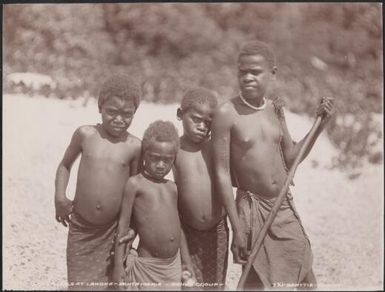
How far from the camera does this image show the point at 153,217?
107 inches

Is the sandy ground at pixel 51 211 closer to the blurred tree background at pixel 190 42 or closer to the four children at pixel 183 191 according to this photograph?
the blurred tree background at pixel 190 42

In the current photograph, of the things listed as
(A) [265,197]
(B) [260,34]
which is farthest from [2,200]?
(B) [260,34]

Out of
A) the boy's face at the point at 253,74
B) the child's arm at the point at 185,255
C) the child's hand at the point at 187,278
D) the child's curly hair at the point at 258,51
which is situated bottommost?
the child's hand at the point at 187,278

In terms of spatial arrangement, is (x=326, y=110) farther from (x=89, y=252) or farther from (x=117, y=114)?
(x=89, y=252)

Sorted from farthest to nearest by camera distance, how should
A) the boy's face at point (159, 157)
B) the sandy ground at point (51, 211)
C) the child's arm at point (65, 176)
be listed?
1. the sandy ground at point (51, 211)
2. the child's arm at point (65, 176)
3. the boy's face at point (159, 157)

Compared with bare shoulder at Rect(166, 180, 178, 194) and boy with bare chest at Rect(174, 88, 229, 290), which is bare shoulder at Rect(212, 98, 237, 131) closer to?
boy with bare chest at Rect(174, 88, 229, 290)

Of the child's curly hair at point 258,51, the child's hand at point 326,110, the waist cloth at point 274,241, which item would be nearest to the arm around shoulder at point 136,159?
the waist cloth at point 274,241

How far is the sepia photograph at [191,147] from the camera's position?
2.73 m

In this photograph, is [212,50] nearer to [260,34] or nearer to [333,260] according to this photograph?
[260,34]

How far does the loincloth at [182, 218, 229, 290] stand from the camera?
2.82m

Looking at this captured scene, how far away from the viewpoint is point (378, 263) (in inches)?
124

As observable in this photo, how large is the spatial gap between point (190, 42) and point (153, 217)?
3.58 ft

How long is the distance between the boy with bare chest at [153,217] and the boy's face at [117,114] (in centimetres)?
11

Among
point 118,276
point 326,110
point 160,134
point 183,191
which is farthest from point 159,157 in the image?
point 326,110
